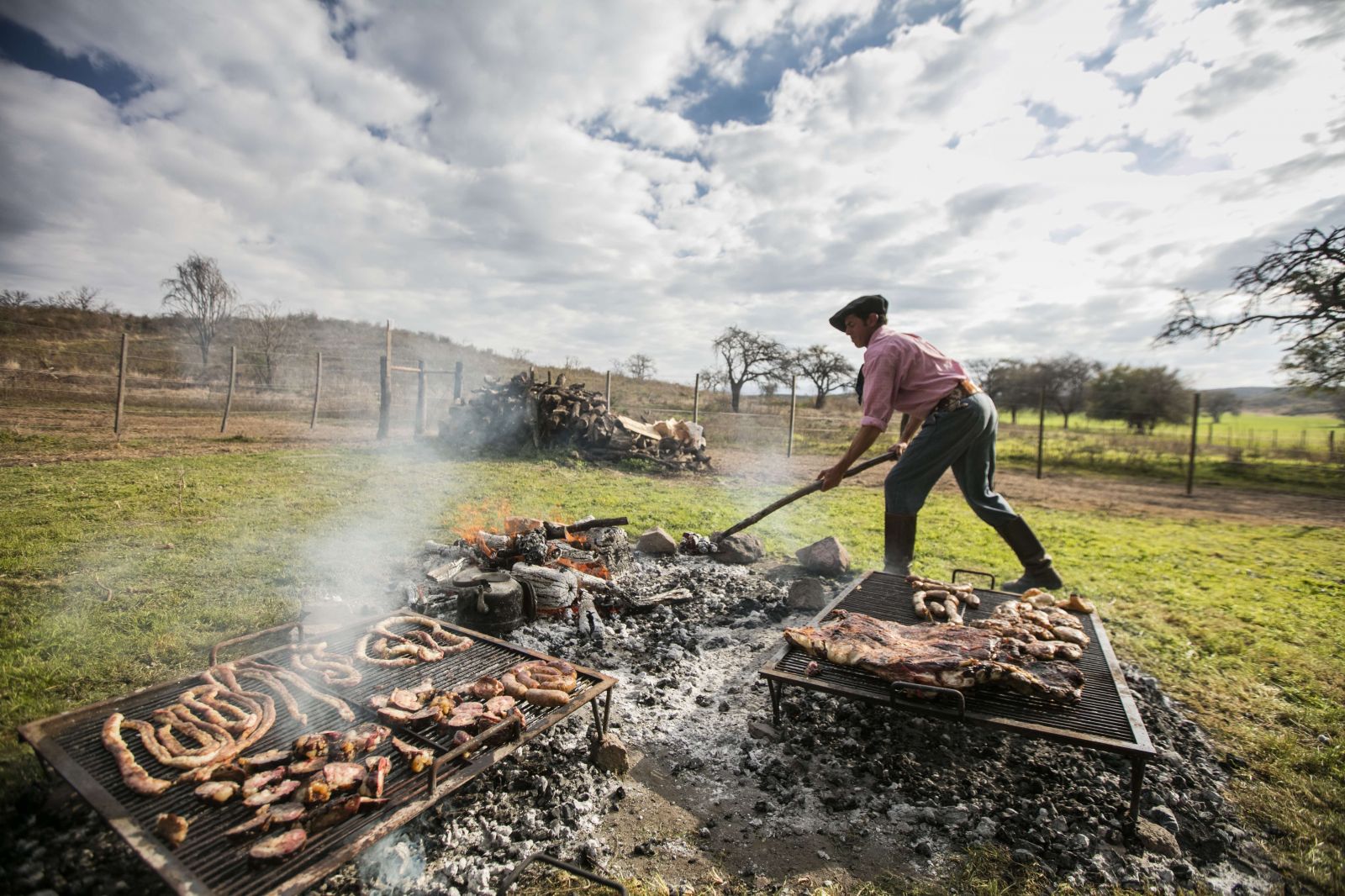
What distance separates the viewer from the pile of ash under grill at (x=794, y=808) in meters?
2.17

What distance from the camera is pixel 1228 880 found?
A: 7.42ft

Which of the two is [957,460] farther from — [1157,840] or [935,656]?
[1157,840]

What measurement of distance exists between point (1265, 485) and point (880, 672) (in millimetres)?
17973

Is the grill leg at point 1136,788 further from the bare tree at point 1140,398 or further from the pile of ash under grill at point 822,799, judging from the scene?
the bare tree at point 1140,398

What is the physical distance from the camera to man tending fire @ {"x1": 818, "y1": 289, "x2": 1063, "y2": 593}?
4453 millimetres

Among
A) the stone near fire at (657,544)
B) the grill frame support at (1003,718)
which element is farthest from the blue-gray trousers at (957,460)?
the stone near fire at (657,544)

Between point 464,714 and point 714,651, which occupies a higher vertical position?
point 464,714

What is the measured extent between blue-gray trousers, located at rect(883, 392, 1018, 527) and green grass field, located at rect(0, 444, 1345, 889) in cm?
150

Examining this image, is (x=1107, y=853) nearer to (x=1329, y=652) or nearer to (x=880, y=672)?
(x=880, y=672)

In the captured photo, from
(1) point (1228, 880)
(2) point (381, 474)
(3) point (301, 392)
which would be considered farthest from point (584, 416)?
(3) point (301, 392)

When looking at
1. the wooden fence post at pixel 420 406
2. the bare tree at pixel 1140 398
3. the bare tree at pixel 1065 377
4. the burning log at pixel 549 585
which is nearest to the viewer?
the burning log at pixel 549 585

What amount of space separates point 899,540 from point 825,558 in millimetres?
1212

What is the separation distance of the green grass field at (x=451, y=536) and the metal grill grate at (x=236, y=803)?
480 millimetres

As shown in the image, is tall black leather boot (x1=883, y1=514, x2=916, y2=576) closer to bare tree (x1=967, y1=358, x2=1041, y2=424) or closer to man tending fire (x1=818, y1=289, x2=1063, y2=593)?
man tending fire (x1=818, y1=289, x2=1063, y2=593)
